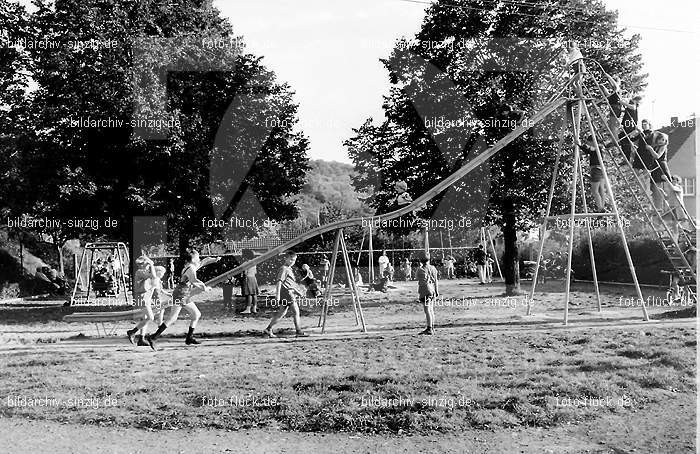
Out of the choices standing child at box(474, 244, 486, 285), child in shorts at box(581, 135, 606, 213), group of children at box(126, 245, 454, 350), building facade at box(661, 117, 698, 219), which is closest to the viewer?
group of children at box(126, 245, 454, 350)

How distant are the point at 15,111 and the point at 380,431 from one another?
19.4m

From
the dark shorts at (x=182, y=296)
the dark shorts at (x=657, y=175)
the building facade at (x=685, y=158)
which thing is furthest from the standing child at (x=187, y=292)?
the building facade at (x=685, y=158)

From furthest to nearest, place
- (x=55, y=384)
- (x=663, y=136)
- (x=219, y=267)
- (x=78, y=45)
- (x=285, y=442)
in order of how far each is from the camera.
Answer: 1. (x=219, y=267)
2. (x=78, y=45)
3. (x=663, y=136)
4. (x=55, y=384)
5. (x=285, y=442)

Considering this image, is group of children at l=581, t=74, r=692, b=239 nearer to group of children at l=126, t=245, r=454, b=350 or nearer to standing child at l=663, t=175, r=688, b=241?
standing child at l=663, t=175, r=688, b=241

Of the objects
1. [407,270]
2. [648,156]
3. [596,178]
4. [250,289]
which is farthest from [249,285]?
[407,270]

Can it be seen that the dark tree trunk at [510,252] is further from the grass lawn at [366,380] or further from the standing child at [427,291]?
the standing child at [427,291]

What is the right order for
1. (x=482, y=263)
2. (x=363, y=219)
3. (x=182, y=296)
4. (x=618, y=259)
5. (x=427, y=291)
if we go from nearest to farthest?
(x=182, y=296)
(x=363, y=219)
(x=427, y=291)
(x=618, y=259)
(x=482, y=263)

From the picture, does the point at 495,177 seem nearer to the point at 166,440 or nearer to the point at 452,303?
the point at 452,303

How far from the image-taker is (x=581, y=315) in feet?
54.1

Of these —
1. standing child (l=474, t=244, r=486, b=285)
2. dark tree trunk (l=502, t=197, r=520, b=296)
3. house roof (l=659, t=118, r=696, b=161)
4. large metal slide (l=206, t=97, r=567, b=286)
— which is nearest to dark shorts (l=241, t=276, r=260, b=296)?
large metal slide (l=206, t=97, r=567, b=286)

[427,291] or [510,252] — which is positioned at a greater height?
[510,252]

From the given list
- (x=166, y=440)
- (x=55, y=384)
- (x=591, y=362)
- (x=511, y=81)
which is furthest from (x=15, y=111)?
(x=591, y=362)

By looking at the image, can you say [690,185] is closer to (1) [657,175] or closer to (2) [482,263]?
(2) [482,263]

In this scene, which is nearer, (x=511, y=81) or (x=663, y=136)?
(x=663, y=136)
